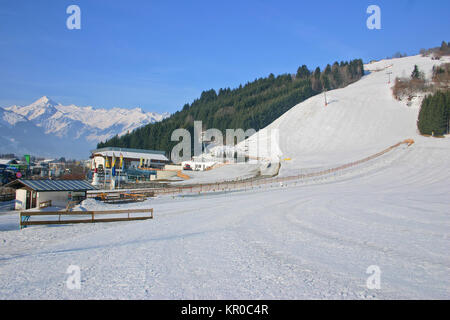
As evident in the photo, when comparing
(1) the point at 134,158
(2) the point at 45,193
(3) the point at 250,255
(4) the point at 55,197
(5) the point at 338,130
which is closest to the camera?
(3) the point at 250,255

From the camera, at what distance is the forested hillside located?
11250 cm

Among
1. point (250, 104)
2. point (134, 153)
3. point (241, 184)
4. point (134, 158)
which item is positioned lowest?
point (241, 184)

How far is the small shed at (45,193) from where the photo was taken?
29.9 meters

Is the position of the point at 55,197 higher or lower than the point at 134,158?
lower

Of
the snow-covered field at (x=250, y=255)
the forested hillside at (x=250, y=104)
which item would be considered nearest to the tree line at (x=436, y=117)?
the forested hillside at (x=250, y=104)

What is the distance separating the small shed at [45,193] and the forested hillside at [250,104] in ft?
251

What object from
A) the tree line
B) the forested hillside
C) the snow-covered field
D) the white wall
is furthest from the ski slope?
the snow-covered field

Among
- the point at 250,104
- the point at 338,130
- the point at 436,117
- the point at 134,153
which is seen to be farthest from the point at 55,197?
the point at 250,104

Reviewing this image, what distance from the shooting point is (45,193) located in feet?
98.3

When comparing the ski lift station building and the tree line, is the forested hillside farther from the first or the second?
the tree line

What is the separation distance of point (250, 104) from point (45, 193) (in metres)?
109

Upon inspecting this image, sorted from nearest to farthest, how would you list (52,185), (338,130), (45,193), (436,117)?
1. (45,193)
2. (52,185)
3. (436,117)
4. (338,130)

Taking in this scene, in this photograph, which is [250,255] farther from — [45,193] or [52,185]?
[52,185]
